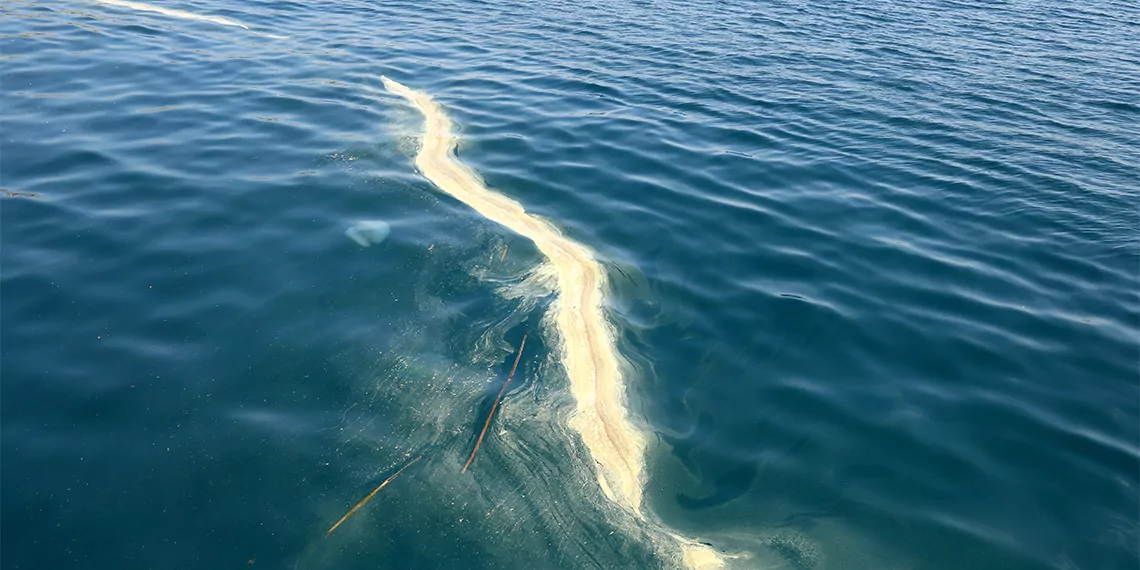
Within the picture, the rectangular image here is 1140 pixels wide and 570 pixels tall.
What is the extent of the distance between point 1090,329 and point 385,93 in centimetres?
1248

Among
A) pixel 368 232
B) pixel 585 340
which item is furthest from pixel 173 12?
pixel 585 340

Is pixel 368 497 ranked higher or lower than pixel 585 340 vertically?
lower

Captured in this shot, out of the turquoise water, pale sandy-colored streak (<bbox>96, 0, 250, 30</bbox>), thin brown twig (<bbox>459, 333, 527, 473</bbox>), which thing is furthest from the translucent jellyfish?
pale sandy-colored streak (<bbox>96, 0, 250, 30</bbox>)

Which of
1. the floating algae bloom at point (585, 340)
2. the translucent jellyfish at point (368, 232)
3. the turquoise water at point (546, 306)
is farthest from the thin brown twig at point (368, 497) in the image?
the translucent jellyfish at point (368, 232)

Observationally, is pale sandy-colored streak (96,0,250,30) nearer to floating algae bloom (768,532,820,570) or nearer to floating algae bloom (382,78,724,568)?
floating algae bloom (382,78,724,568)

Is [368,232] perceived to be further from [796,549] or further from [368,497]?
[796,549]

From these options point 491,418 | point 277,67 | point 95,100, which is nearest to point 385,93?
point 277,67

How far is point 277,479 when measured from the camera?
5953 millimetres

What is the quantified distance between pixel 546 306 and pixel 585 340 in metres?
0.76

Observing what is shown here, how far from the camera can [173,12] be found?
19.1 metres

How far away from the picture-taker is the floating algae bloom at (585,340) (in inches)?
250

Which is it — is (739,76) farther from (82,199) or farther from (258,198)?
(82,199)

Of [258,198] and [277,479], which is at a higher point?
[258,198]

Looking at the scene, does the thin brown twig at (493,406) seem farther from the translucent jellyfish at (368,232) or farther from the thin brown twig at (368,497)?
the translucent jellyfish at (368,232)
